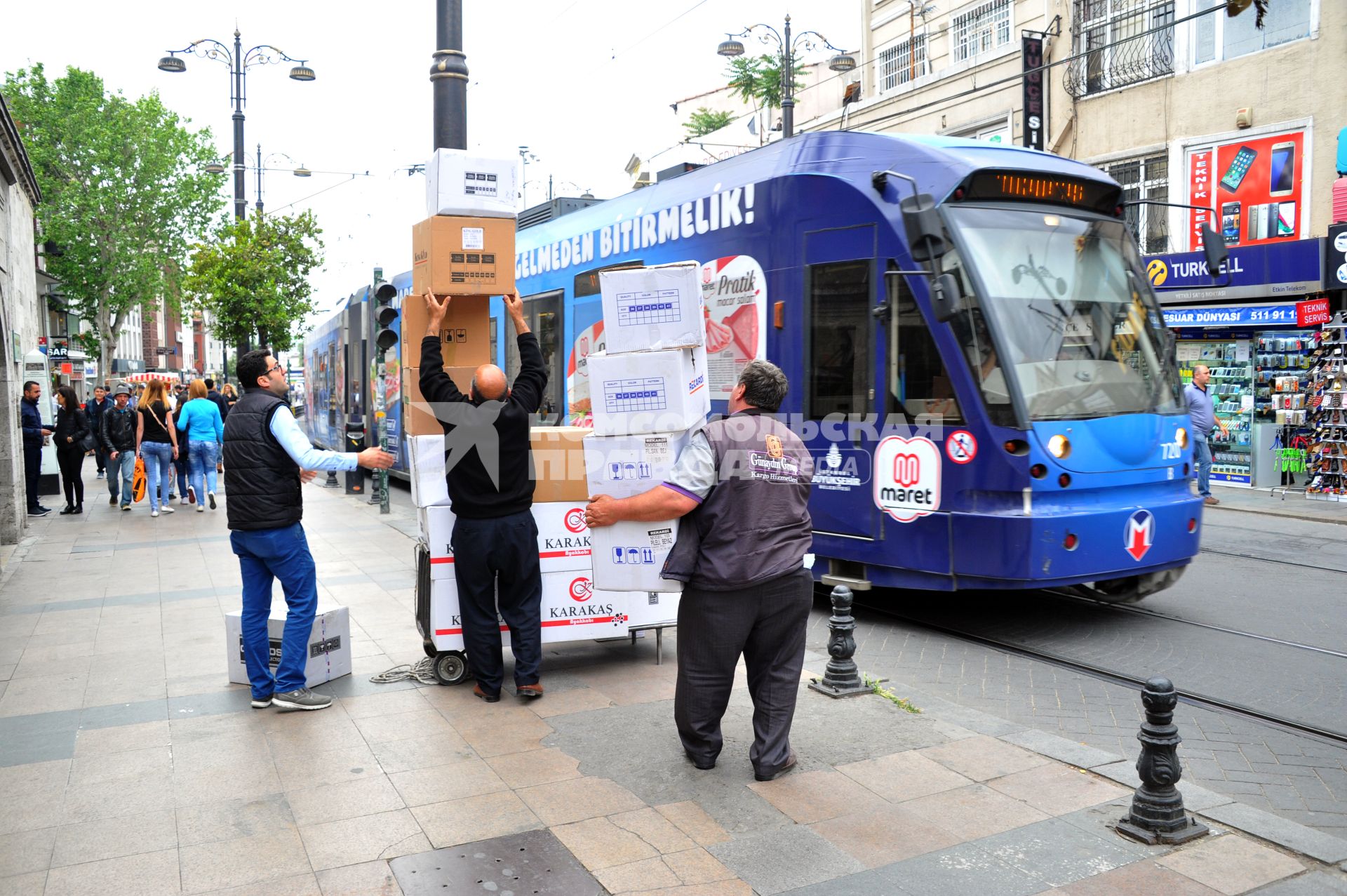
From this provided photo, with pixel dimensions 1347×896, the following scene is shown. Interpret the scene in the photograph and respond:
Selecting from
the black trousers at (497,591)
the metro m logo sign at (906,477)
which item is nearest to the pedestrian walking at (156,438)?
the black trousers at (497,591)

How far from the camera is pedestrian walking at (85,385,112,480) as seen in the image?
16.1m

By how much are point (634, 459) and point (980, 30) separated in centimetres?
2276

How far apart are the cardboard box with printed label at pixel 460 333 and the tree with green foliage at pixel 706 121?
41468mm

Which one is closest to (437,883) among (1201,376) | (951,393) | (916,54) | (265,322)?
(951,393)

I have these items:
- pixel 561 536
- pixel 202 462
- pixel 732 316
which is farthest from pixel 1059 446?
pixel 202 462

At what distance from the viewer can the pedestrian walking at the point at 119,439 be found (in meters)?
15.3

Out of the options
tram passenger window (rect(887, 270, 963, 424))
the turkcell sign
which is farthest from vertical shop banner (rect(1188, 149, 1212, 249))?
tram passenger window (rect(887, 270, 963, 424))

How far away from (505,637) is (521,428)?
1.54 metres

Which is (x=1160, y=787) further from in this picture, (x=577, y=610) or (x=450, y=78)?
(x=450, y=78)

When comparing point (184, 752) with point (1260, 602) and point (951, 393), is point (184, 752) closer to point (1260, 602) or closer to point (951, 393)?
point (951, 393)

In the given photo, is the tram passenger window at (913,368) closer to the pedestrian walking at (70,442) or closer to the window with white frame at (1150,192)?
the pedestrian walking at (70,442)

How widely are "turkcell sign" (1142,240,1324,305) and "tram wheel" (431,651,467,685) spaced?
44.0 ft

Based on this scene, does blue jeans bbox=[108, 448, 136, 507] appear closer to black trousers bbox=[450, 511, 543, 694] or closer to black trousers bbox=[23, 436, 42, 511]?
black trousers bbox=[23, 436, 42, 511]

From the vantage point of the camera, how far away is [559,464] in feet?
21.2
